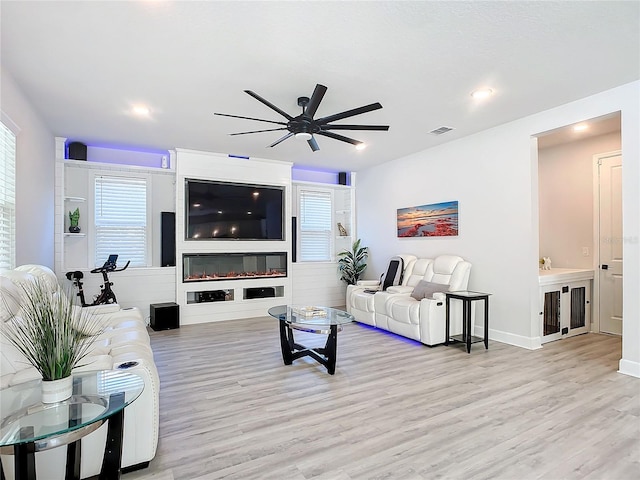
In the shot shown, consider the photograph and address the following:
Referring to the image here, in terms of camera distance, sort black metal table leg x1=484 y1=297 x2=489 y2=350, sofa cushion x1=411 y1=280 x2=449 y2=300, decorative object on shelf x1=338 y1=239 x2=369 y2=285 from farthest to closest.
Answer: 1. decorative object on shelf x1=338 y1=239 x2=369 y2=285
2. sofa cushion x1=411 y1=280 x2=449 y2=300
3. black metal table leg x1=484 y1=297 x2=489 y2=350

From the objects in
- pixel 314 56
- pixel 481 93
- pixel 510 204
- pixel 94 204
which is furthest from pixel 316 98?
pixel 94 204

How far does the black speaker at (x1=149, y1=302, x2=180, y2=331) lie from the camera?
5.27 metres

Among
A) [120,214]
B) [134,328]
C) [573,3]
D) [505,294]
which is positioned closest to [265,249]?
[120,214]

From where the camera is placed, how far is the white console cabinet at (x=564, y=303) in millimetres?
4488

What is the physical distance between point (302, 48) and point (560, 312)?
4.49 meters

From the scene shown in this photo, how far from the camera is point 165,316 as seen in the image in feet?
17.5

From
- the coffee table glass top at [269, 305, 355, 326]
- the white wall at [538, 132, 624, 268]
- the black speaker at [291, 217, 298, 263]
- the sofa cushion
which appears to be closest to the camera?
the coffee table glass top at [269, 305, 355, 326]

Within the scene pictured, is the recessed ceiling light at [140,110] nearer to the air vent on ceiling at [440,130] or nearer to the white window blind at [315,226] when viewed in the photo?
the white window blind at [315,226]

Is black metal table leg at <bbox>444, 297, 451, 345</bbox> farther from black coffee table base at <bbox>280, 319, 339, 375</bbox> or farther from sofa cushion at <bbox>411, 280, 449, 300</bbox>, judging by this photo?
black coffee table base at <bbox>280, 319, 339, 375</bbox>

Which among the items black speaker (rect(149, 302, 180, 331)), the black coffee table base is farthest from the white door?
black speaker (rect(149, 302, 180, 331))

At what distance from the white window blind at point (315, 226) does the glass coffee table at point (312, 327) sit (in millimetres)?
3157

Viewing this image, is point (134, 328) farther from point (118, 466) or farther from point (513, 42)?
point (513, 42)

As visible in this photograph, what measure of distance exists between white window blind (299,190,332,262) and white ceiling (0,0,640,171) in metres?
2.94

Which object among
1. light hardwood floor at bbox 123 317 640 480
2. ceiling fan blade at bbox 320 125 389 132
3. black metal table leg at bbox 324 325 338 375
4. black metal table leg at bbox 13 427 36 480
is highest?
ceiling fan blade at bbox 320 125 389 132
